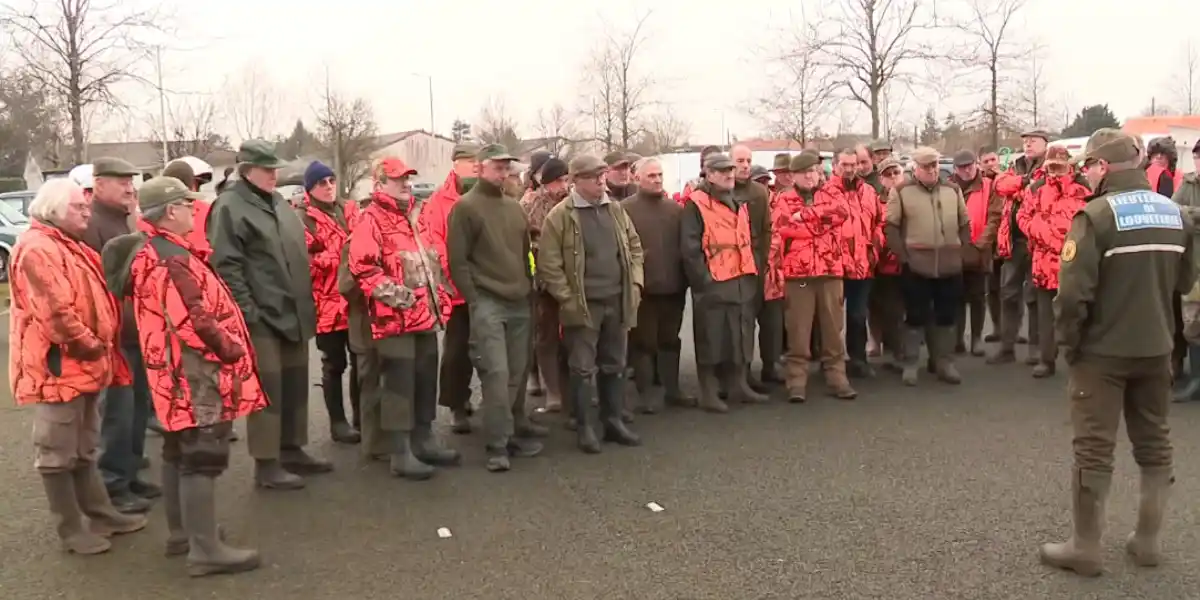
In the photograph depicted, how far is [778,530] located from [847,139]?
92.7 feet

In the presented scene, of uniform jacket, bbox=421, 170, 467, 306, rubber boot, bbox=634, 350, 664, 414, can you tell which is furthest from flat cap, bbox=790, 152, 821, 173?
uniform jacket, bbox=421, 170, 467, 306

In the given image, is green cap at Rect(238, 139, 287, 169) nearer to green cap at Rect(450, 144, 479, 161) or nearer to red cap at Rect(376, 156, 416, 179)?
red cap at Rect(376, 156, 416, 179)

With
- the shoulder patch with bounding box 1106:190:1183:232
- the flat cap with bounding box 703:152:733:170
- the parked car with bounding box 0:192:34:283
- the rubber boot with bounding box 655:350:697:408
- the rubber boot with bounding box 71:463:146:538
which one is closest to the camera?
the shoulder patch with bounding box 1106:190:1183:232

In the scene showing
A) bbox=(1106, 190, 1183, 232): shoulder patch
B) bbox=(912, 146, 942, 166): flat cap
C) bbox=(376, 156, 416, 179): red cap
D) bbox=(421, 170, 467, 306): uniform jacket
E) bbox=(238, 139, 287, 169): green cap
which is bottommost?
bbox=(1106, 190, 1183, 232): shoulder patch

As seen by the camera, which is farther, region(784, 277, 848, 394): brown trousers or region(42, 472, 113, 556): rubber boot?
region(784, 277, 848, 394): brown trousers

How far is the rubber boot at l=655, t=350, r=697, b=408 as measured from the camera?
7.79 metres

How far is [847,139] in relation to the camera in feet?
104

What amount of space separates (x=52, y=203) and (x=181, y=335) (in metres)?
1.05

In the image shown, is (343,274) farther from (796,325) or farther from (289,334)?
(796,325)

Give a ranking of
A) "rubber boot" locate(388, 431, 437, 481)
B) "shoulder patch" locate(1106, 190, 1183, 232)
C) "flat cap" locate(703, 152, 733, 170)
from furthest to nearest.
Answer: "flat cap" locate(703, 152, 733, 170) → "rubber boot" locate(388, 431, 437, 481) → "shoulder patch" locate(1106, 190, 1183, 232)

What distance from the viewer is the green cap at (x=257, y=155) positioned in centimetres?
565

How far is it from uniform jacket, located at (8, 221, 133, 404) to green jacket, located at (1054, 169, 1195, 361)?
14.9 feet

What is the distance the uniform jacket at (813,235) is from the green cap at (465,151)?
99.6 inches

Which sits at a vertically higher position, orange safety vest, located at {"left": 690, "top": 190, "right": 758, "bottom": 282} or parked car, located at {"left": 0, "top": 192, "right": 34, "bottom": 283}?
parked car, located at {"left": 0, "top": 192, "right": 34, "bottom": 283}
